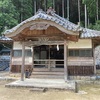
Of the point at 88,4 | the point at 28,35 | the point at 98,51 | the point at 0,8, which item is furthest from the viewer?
the point at 88,4

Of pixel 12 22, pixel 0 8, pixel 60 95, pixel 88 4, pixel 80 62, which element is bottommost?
pixel 60 95

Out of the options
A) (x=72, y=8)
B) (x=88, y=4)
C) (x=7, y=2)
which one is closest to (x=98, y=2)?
(x=88, y=4)

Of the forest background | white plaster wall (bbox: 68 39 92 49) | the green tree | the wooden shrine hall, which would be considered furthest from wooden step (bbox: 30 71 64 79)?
the green tree

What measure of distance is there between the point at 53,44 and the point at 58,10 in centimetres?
2568

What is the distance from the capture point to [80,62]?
11453 mm

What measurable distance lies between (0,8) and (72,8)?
1737 centimetres

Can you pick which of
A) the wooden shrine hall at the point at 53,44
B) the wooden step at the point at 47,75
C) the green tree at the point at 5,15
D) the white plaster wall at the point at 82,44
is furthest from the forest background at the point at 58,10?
the wooden step at the point at 47,75

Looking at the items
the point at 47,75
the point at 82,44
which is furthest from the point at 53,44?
the point at 82,44

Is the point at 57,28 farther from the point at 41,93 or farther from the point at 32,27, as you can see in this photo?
the point at 41,93

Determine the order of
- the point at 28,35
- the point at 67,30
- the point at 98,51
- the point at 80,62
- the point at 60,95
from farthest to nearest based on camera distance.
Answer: the point at 98,51 < the point at 80,62 < the point at 28,35 < the point at 67,30 < the point at 60,95

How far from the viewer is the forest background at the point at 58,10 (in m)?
19.8

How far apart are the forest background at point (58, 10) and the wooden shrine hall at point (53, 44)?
2.79m

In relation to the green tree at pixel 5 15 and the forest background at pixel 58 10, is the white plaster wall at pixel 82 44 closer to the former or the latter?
the forest background at pixel 58 10

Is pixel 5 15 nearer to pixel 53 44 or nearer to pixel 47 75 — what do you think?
pixel 47 75
